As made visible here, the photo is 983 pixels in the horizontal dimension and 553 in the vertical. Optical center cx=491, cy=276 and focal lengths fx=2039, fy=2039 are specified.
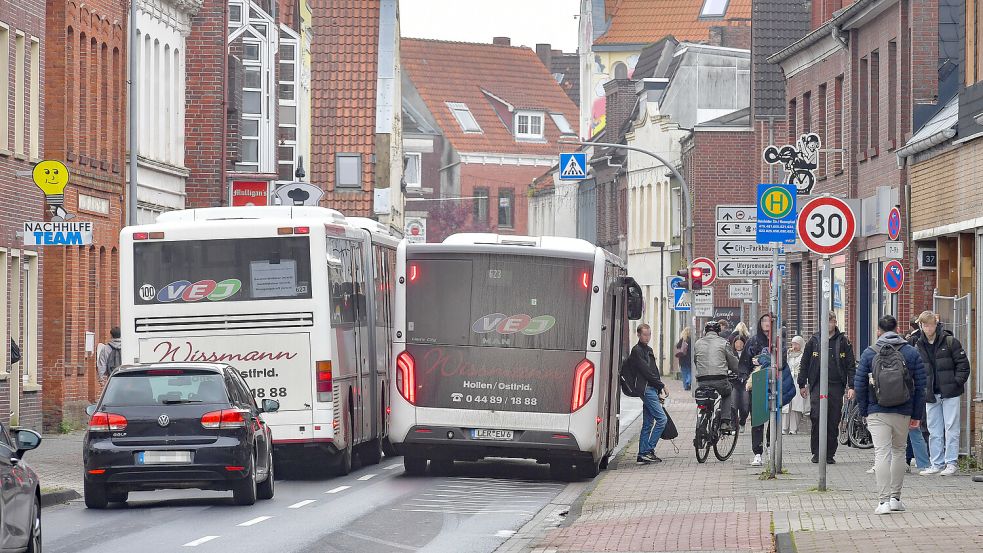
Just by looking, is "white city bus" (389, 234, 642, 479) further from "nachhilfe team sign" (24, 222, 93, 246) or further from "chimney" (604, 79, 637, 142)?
"chimney" (604, 79, 637, 142)

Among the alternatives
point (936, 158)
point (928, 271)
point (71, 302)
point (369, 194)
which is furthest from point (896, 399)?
point (369, 194)

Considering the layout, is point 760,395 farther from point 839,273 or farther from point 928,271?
point 839,273

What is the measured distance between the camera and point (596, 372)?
2309cm

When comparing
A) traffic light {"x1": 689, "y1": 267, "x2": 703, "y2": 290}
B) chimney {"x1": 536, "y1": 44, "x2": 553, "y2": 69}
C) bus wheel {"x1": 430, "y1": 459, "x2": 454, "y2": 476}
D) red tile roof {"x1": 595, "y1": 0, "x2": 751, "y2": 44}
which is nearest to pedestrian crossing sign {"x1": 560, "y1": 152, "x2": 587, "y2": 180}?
traffic light {"x1": 689, "y1": 267, "x2": 703, "y2": 290}

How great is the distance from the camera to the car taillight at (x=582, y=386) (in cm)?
2298

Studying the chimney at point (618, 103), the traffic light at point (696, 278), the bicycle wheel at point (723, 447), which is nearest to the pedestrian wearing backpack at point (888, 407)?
the bicycle wheel at point (723, 447)

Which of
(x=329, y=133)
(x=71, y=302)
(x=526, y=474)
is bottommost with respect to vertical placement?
(x=526, y=474)

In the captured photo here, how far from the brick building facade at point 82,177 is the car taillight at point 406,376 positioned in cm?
1263

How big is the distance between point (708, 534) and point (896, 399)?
2.70 meters

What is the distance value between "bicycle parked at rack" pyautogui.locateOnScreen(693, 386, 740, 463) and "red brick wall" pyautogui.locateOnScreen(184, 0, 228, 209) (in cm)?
2108

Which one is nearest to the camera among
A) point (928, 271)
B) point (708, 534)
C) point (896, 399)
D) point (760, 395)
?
point (708, 534)

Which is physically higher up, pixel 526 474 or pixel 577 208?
pixel 577 208

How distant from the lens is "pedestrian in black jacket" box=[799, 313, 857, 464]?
81.3ft

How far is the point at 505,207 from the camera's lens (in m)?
113
